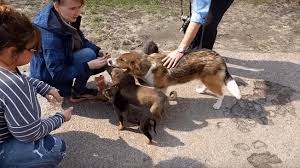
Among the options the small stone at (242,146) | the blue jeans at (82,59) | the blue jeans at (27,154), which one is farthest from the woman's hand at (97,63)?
the small stone at (242,146)

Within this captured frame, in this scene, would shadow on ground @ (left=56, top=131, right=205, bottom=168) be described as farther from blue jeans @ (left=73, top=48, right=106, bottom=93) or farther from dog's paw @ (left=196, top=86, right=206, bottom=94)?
dog's paw @ (left=196, top=86, right=206, bottom=94)

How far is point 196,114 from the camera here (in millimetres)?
4262

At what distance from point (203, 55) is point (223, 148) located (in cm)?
94

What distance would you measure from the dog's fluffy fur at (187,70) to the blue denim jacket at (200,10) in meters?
0.36

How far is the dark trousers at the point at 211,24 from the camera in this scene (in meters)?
4.40

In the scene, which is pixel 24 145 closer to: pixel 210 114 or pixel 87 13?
pixel 210 114

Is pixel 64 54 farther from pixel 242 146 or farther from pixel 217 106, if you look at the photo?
pixel 242 146

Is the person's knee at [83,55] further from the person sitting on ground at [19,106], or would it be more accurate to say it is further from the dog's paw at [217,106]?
the dog's paw at [217,106]

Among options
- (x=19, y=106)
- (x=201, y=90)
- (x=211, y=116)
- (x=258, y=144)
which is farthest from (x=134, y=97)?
(x=19, y=106)

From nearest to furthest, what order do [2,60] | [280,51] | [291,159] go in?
[2,60] → [291,159] → [280,51]

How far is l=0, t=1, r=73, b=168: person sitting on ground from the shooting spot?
105 inches

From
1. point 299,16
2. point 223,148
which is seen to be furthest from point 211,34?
point 299,16

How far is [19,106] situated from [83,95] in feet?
5.19

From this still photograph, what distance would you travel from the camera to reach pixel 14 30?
105 inches
